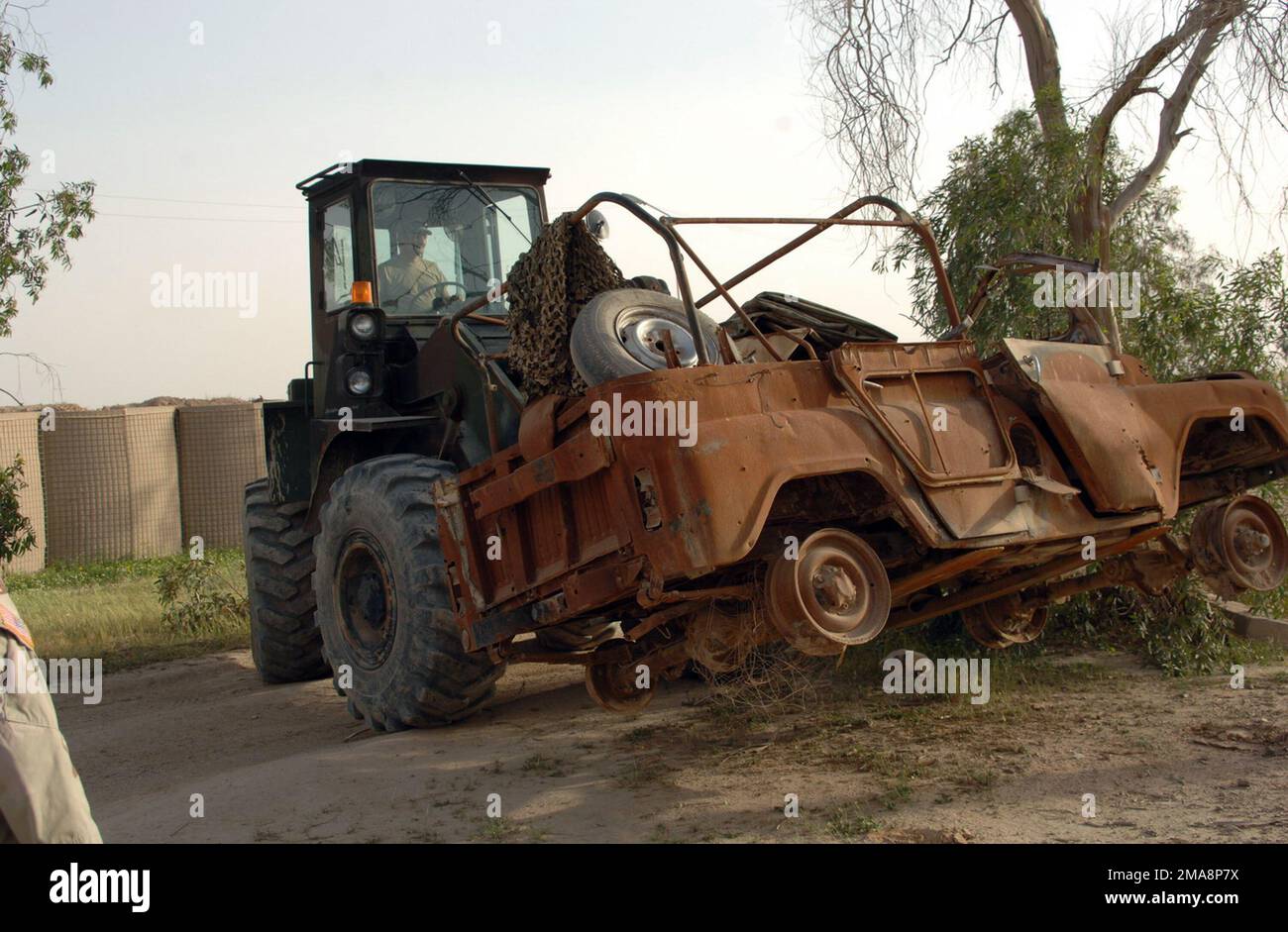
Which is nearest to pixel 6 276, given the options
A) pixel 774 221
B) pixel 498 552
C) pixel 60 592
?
pixel 60 592

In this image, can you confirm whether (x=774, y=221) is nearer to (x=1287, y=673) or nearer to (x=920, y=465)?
(x=920, y=465)

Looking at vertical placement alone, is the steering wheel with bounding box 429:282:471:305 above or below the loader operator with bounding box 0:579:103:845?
above

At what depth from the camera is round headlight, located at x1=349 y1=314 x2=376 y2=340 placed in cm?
706

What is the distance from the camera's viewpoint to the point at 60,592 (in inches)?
563

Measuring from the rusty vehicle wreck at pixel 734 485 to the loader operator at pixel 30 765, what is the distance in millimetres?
2223

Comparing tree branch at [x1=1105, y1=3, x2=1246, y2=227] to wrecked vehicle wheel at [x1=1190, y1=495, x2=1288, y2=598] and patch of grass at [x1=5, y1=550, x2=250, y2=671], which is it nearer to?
wrecked vehicle wheel at [x1=1190, y1=495, x2=1288, y2=598]

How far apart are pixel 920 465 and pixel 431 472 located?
264 centimetres

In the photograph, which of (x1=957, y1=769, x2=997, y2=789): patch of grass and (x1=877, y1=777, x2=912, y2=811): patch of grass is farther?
(x1=957, y1=769, x2=997, y2=789): patch of grass

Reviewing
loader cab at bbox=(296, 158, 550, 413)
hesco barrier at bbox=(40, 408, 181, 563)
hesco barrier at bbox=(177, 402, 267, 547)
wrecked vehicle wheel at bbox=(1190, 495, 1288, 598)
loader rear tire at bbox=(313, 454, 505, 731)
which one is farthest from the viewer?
hesco barrier at bbox=(177, 402, 267, 547)

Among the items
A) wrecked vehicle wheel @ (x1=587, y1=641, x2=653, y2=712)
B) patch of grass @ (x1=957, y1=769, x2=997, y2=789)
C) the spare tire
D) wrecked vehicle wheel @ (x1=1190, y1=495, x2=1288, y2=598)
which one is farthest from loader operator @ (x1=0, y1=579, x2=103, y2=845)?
wrecked vehicle wheel @ (x1=1190, y1=495, x2=1288, y2=598)

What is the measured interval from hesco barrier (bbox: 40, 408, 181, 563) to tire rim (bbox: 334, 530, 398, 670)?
443 inches

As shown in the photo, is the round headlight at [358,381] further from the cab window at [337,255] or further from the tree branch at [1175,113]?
the tree branch at [1175,113]

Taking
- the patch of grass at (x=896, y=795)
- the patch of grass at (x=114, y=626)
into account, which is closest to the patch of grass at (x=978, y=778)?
the patch of grass at (x=896, y=795)

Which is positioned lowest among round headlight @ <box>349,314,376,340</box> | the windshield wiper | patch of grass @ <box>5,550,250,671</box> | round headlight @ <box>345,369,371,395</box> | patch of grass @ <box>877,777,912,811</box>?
patch of grass @ <box>877,777,912,811</box>
